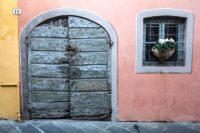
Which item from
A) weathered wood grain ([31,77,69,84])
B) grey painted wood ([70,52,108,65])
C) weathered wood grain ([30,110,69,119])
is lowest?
weathered wood grain ([30,110,69,119])

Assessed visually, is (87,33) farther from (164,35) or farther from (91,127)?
(91,127)

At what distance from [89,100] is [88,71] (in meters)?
0.68

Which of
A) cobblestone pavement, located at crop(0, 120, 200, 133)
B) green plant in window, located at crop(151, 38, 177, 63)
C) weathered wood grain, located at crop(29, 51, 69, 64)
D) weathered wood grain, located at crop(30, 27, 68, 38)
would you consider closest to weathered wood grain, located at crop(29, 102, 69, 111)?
cobblestone pavement, located at crop(0, 120, 200, 133)

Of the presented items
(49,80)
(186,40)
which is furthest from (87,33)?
(186,40)

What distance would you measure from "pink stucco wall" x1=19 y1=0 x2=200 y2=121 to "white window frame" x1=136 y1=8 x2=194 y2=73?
3.6 inches

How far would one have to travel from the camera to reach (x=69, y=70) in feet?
22.4

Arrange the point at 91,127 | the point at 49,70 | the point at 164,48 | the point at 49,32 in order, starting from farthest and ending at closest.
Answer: the point at 49,70, the point at 49,32, the point at 164,48, the point at 91,127

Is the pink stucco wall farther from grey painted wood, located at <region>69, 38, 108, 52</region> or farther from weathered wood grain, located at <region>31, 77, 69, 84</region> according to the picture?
weathered wood grain, located at <region>31, 77, 69, 84</region>

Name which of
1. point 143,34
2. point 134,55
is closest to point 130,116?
point 134,55

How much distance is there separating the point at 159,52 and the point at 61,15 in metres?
2.32

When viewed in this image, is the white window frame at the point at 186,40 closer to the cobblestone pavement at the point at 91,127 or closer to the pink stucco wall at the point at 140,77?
the pink stucco wall at the point at 140,77

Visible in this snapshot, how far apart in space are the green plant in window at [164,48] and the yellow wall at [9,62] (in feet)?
10.2

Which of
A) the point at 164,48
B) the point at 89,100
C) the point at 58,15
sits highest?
the point at 58,15

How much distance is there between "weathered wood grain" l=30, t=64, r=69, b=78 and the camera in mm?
6797
